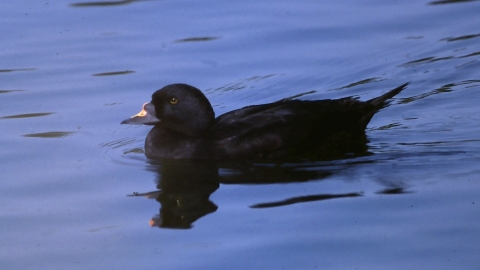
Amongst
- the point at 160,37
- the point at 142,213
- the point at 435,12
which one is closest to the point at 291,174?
the point at 142,213

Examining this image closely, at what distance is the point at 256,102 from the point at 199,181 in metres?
2.62

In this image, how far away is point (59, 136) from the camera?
8.50 m

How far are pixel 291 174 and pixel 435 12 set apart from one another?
18.6 ft

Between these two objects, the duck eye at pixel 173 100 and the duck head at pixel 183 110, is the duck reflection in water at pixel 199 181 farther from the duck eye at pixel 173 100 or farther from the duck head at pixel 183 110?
the duck eye at pixel 173 100

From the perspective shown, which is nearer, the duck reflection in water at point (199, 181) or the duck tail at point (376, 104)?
the duck reflection in water at point (199, 181)

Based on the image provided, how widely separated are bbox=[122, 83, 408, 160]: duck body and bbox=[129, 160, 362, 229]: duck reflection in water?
174 mm

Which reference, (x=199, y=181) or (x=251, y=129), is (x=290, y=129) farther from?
(x=199, y=181)

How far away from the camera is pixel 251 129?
25.2 ft

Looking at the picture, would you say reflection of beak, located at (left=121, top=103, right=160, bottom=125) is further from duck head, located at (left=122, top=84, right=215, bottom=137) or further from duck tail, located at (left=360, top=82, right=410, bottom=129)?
duck tail, located at (left=360, top=82, right=410, bottom=129)

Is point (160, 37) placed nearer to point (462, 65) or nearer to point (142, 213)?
point (462, 65)

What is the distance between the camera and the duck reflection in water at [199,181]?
6348 millimetres

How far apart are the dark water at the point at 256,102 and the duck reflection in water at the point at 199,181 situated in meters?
0.02

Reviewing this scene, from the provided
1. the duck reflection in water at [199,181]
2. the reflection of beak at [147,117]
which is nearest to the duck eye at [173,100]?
the reflection of beak at [147,117]

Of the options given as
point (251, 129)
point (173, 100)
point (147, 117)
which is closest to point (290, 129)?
point (251, 129)
